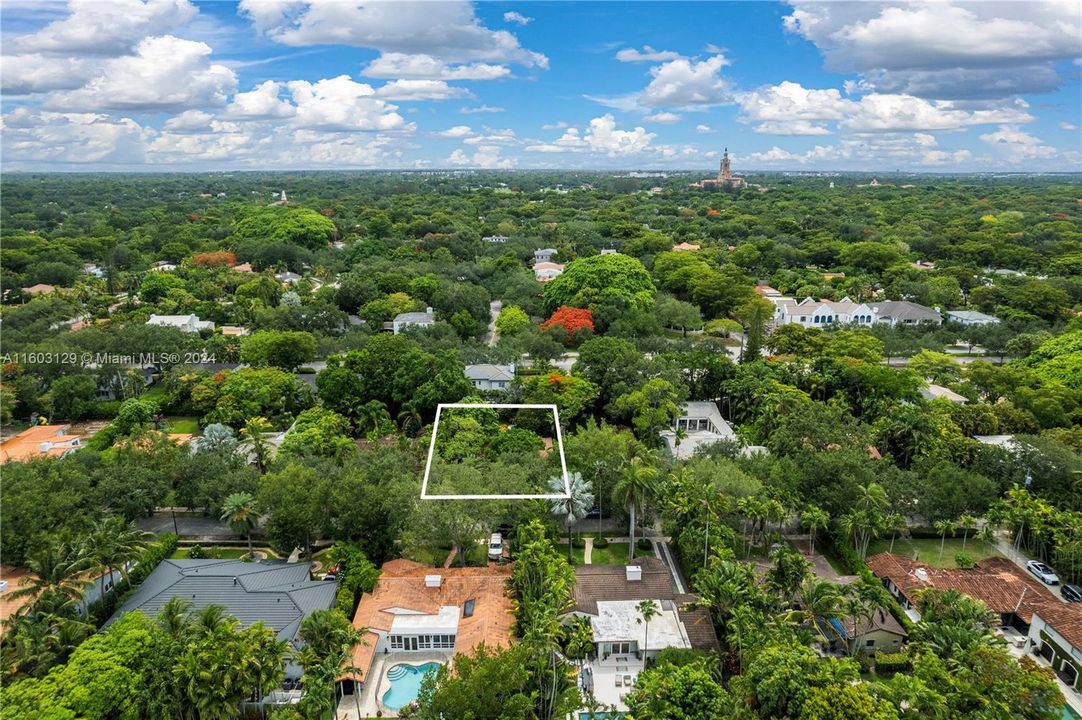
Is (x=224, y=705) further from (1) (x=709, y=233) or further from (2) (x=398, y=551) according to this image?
(1) (x=709, y=233)

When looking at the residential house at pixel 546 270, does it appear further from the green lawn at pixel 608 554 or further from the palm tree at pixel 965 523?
the palm tree at pixel 965 523

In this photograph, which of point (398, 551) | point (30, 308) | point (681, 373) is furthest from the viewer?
point (30, 308)

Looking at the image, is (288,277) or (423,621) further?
(288,277)

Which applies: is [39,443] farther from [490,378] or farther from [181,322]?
[490,378]

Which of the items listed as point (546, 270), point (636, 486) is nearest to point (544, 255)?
point (546, 270)

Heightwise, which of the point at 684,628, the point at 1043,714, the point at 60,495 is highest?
the point at 60,495

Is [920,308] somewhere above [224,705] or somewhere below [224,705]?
above

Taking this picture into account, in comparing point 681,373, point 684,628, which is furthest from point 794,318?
point 684,628

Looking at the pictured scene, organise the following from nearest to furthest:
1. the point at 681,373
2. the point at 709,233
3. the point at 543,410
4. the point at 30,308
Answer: the point at 543,410, the point at 681,373, the point at 30,308, the point at 709,233
